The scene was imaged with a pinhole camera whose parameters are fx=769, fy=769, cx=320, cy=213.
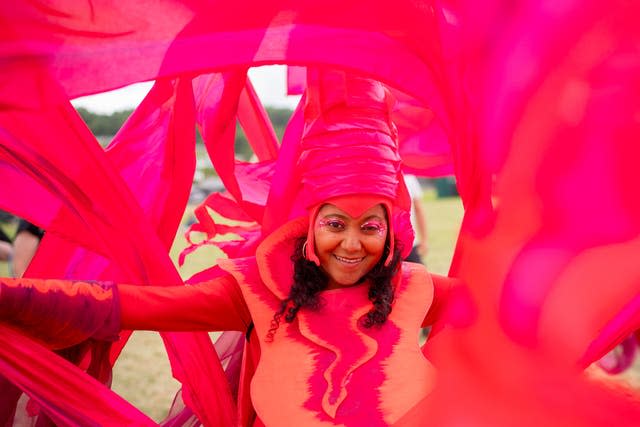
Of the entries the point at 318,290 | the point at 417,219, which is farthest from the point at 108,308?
the point at 417,219

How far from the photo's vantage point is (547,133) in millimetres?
1827

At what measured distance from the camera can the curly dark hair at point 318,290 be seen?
218 centimetres

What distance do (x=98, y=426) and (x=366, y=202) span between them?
0.94 meters

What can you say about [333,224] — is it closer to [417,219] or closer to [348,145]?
[348,145]

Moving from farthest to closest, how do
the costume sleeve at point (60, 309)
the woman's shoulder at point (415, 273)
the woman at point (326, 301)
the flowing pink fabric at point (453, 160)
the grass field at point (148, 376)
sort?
the grass field at point (148, 376)
the woman's shoulder at point (415, 273)
the woman at point (326, 301)
the costume sleeve at point (60, 309)
the flowing pink fabric at point (453, 160)

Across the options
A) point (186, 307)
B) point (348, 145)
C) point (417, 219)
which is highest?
point (417, 219)

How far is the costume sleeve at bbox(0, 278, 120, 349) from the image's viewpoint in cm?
194

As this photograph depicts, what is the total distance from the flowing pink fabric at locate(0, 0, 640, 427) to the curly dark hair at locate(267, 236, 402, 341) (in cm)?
18

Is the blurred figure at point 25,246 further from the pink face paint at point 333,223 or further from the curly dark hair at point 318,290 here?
the pink face paint at point 333,223

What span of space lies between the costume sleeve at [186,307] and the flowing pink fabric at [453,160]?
0.17m

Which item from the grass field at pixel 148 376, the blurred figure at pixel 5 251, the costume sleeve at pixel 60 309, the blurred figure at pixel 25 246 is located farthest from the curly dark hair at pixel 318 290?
the blurred figure at pixel 5 251

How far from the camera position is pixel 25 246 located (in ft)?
13.2

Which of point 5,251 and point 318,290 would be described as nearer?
point 318,290

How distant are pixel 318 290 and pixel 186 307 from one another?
0.38m
